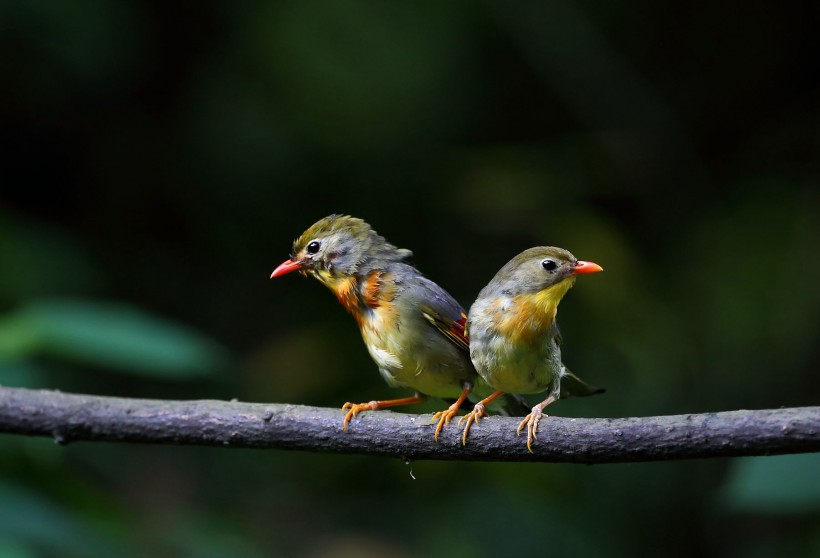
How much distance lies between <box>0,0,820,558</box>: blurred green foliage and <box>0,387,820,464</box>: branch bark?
7.48 feet

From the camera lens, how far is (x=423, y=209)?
7.41 meters

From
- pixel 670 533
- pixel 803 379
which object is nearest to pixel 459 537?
pixel 670 533

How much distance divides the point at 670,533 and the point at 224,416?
4039 mm

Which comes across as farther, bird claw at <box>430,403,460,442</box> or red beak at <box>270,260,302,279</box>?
red beak at <box>270,260,302,279</box>

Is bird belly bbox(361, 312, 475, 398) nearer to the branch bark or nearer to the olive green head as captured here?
the branch bark

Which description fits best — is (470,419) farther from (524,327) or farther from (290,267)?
(290,267)

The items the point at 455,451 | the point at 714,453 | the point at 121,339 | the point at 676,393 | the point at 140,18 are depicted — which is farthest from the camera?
the point at 140,18

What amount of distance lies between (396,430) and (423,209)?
4.33 m

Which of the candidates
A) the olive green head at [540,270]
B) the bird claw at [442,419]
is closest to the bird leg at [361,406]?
the bird claw at [442,419]

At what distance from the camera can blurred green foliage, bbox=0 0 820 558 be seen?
631cm

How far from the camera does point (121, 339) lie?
4.22m

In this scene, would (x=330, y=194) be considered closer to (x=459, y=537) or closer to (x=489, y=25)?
(x=489, y=25)

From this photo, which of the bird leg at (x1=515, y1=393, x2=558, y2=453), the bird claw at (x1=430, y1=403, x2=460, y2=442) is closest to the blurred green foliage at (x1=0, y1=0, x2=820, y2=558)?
the bird claw at (x1=430, y1=403, x2=460, y2=442)

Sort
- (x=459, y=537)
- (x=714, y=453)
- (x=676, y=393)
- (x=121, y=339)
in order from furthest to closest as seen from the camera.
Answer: (x=676, y=393) < (x=459, y=537) < (x=121, y=339) < (x=714, y=453)
